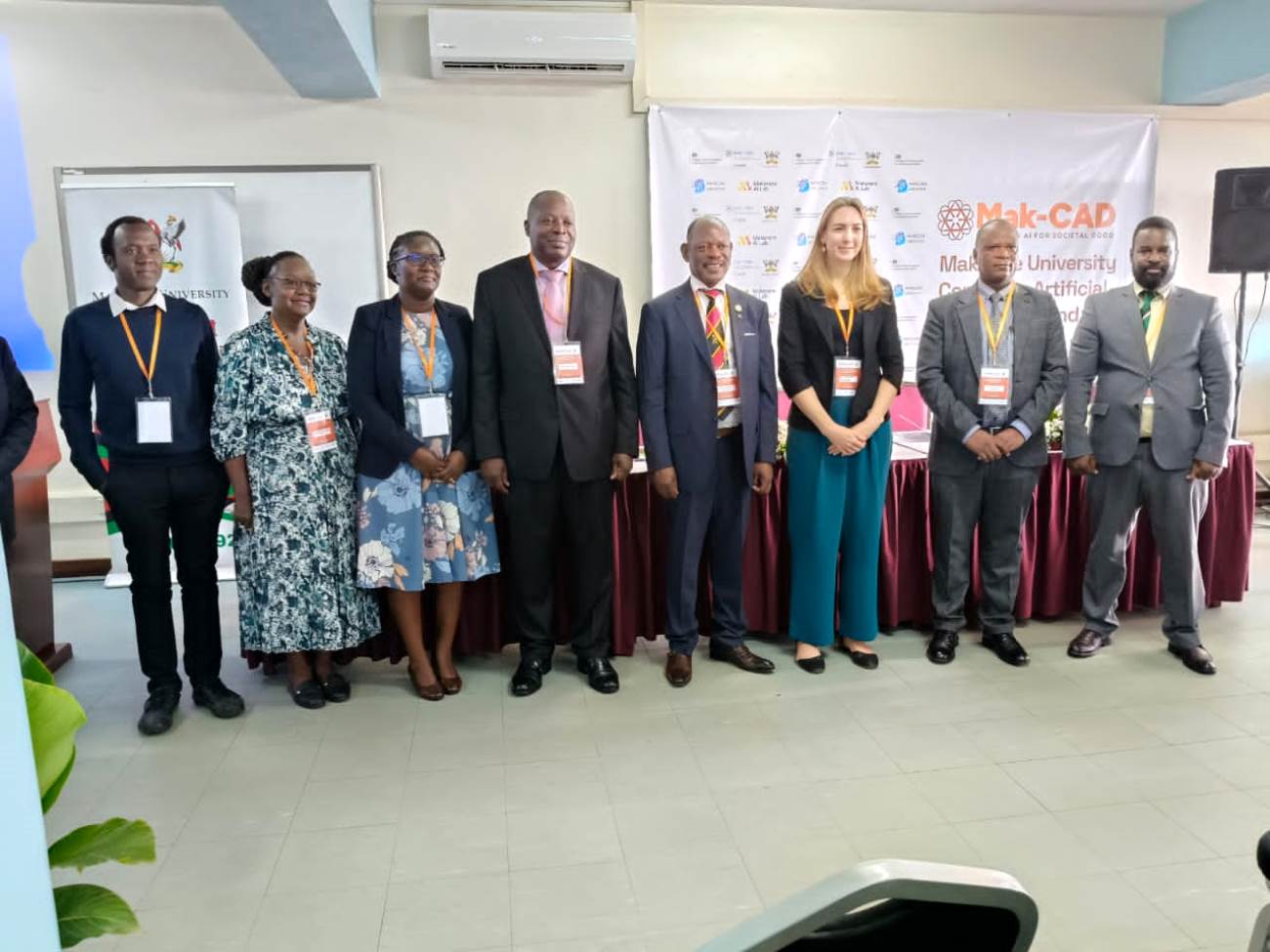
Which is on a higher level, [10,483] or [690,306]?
[690,306]

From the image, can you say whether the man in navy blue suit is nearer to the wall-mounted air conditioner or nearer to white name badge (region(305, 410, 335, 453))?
white name badge (region(305, 410, 335, 453))

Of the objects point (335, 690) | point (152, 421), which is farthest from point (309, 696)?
point (152, 421)

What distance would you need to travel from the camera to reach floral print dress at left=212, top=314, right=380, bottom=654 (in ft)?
9.16

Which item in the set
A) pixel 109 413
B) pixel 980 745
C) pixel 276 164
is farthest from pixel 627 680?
pixel 276 164

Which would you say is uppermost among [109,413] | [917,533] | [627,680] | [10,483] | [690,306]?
[690,306]

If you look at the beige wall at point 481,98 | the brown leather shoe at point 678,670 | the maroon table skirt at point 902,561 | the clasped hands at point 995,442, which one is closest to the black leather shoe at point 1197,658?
the maroon table skirt at point 902,561

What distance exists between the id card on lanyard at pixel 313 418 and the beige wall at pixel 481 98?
224 centimetres

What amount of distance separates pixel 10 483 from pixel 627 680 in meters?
2.17

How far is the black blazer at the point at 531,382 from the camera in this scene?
2.91 m

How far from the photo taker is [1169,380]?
10.2 feet

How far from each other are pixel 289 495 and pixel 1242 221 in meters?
5.19

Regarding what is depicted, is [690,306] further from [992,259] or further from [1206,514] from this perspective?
[1206,514]

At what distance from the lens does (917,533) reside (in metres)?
3.55

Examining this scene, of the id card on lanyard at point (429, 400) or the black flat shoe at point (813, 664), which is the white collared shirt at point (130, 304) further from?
the black flat shoe at point (813, 664)
